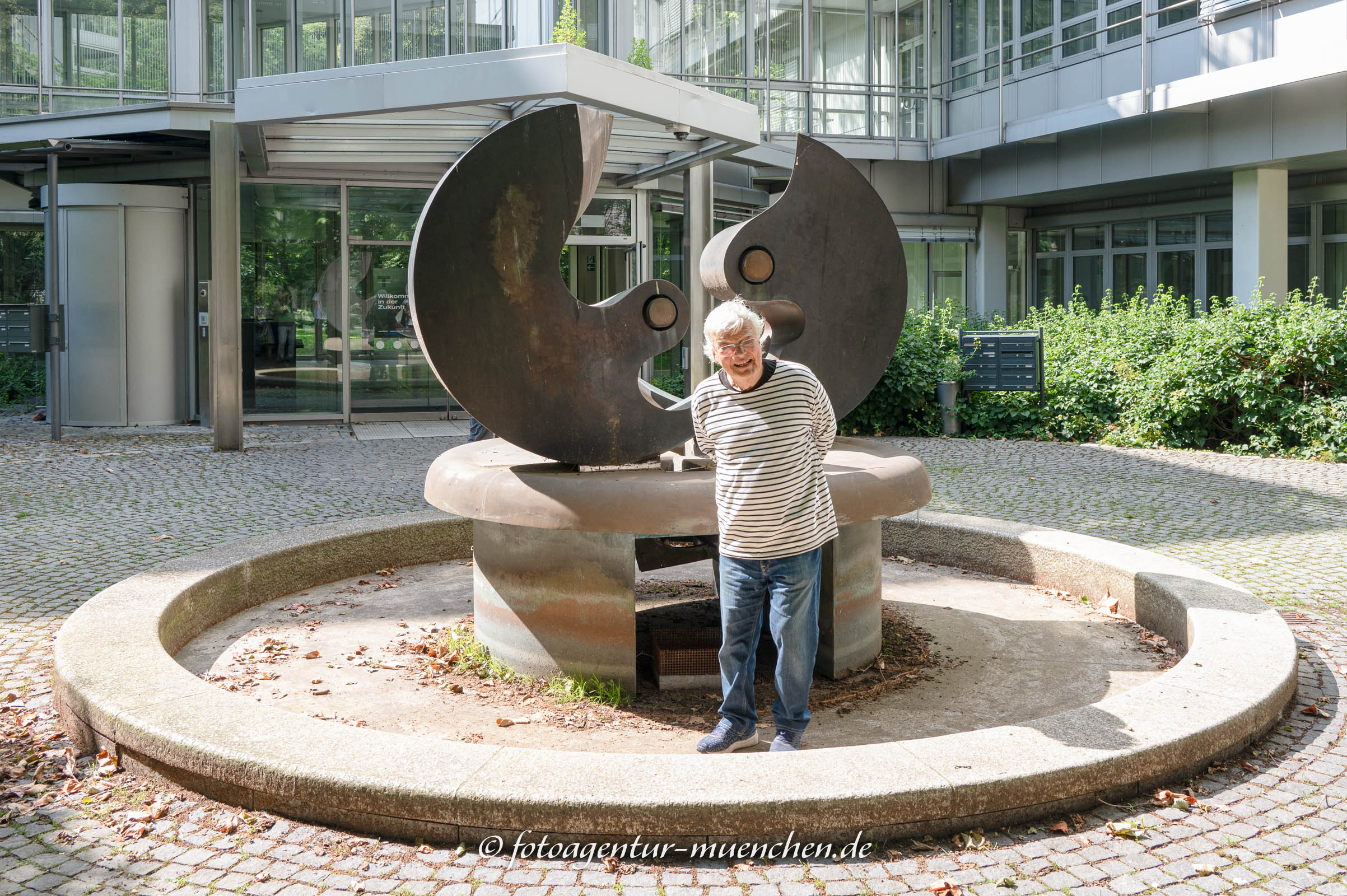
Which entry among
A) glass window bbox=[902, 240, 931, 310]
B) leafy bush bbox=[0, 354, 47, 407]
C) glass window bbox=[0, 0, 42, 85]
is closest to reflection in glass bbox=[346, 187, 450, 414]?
glass window bbox=[0, 0, 42, 85]

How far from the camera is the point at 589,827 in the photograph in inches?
141

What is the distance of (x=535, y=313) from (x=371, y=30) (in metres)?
14.8

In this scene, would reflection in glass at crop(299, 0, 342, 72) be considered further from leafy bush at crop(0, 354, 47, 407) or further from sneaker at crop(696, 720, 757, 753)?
sneaker at crop(696, 720, 757, 753)

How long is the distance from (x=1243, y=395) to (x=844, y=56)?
14335 mm

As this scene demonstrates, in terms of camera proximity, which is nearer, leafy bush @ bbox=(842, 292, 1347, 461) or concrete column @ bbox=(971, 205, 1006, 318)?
leafy bush @ bbox=(842, 292, 1347, 461)

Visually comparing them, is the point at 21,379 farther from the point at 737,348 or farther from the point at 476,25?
the point at 737,348

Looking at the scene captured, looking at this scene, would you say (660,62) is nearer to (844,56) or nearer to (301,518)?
(844,56)

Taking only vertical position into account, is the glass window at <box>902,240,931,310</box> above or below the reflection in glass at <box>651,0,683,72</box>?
below

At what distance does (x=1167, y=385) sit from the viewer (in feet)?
45.1

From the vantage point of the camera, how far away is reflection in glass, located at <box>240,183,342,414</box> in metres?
17.0

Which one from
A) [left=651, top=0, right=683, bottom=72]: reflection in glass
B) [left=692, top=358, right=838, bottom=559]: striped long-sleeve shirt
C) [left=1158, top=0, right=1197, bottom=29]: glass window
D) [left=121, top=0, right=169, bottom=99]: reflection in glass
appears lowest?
[left=692, top=358, right=838, bottom=559]: striped long-sleeve shirt

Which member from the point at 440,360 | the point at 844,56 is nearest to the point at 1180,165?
the point at 844,56

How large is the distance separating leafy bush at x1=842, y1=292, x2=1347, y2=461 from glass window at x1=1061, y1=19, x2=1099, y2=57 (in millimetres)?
7327

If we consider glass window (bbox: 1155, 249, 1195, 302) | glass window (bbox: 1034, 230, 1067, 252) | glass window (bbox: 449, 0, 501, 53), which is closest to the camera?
glass window (bbox: 449, 0, 501, 53)
